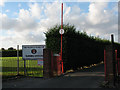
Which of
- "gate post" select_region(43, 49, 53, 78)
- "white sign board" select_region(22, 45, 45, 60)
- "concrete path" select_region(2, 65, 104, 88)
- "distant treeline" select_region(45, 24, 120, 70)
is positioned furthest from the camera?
"distant treeline" select_region(45, 24, 120, 70)

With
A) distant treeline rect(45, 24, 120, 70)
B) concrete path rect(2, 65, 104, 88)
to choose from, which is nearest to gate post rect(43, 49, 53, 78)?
concrete path rect(2, 65, 104, 88)

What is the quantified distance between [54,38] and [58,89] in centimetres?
676

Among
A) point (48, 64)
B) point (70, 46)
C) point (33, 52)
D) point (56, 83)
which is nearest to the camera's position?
point (56, 83)

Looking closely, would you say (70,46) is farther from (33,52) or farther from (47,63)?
(47,63)

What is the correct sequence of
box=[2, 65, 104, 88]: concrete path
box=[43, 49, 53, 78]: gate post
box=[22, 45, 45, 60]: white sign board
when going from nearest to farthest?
box=[2, 65, 104, 88]: concrete path
box=[43, 49, 53, 78]: gate post
box=[22, 45, 45, 60]: white sign board

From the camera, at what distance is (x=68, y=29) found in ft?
47.0

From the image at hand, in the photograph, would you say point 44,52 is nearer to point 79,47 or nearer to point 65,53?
point 65,53

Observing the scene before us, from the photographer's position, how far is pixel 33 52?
11273 mm

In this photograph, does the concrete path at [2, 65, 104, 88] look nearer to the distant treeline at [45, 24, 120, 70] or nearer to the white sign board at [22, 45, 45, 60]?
the white sign board at [22, 45, 45, 60]

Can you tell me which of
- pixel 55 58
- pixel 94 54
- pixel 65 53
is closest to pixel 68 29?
pixel 65 53

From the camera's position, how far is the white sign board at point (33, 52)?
11.2m

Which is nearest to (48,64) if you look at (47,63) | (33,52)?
(47,63)

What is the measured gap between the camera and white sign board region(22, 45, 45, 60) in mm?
11227

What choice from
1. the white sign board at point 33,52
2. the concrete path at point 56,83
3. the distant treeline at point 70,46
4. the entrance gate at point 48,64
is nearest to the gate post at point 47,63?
the entrance gate at point 48,64
